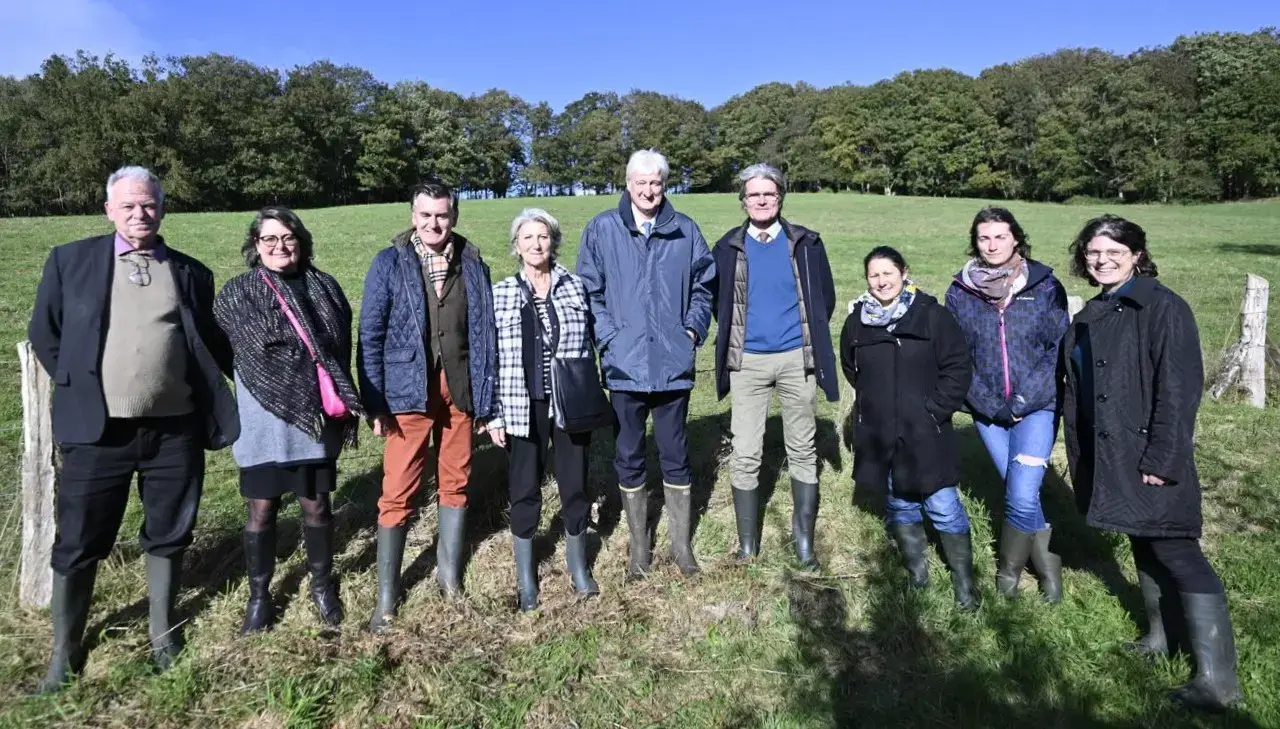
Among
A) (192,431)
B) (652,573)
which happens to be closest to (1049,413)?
(652,573)

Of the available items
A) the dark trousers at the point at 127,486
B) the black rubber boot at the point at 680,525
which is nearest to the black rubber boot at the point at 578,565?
the black rubber boot at the point at 680,525

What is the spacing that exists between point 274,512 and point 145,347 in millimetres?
1062

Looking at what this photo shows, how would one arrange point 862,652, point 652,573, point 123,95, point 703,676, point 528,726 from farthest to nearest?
point 123,95, point 652,573, point 862,652, point 703,676, point 528,726

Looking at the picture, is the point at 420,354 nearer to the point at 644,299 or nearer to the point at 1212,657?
the point at 644,299

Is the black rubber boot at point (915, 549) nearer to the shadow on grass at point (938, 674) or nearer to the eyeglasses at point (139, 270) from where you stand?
the shadow on grass at point (938, 674)

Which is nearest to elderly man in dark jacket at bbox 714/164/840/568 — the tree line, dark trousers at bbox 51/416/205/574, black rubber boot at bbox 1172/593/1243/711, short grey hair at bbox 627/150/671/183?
short grey hair at bbox 627/150/671/183

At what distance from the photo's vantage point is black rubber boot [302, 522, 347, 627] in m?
3.91

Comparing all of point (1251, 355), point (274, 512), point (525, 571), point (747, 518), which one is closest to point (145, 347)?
point (274, 512)

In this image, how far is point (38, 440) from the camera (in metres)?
3.81

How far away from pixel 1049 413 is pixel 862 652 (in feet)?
5.53

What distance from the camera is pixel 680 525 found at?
458 centimetres

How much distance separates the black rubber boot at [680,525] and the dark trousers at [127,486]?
2645 millimetres

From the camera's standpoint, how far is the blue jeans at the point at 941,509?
416cm

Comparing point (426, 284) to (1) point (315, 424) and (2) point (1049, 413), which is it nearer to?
(1) point (315, 424)
